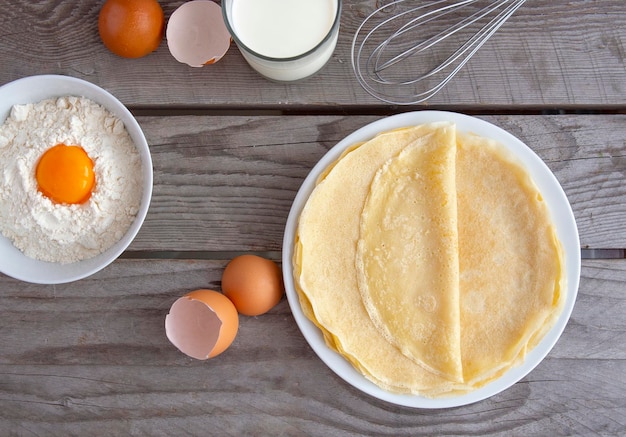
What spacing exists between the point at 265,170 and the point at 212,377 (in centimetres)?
38

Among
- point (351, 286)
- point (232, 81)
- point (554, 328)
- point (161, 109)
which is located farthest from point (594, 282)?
point (161, 109)

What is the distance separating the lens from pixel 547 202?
977 millimetres

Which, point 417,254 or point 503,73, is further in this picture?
point 503,73

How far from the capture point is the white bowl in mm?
981

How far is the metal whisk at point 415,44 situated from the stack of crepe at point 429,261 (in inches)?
5.3

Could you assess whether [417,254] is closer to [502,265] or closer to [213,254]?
[502,265]

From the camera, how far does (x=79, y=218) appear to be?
969 mm

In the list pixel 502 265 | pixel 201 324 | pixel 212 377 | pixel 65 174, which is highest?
pixel 65 174

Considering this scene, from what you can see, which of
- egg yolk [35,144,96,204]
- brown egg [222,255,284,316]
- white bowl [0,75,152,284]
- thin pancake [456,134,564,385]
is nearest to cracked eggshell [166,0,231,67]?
white bowl [0,75,152,284]

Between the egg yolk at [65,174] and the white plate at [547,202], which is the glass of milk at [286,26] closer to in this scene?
the white plate at [547,202]

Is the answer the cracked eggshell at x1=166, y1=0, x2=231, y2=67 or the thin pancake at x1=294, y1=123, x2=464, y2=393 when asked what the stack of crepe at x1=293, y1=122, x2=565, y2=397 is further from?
the cracked eggshell at x1=166, y1=0, x2=231, y2=67

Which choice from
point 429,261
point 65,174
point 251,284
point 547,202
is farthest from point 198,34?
point 547,202

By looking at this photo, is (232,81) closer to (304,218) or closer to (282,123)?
(282,123)

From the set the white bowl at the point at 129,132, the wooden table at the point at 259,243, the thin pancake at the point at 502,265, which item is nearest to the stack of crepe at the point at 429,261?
the thin pancake at the point at 502,265
